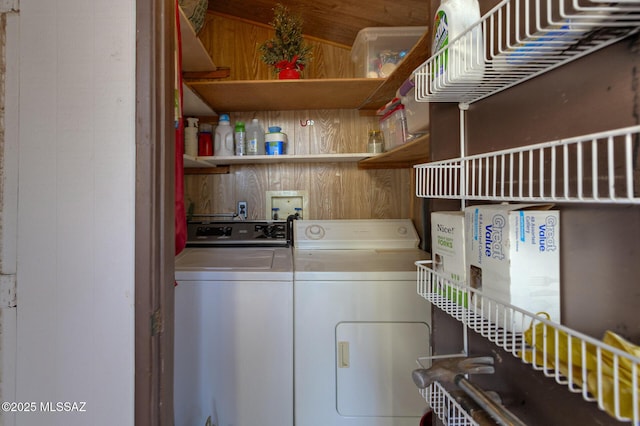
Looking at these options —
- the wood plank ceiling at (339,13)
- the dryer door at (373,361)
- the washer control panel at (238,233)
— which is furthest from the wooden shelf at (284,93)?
the dryer door at (373,361)

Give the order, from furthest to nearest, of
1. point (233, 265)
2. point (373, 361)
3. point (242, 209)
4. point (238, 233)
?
point (242, 209)
point (238, 233)
point (233, 265)
point (373, 361)

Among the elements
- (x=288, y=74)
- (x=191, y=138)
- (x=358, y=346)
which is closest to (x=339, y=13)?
(x=288, y=74)

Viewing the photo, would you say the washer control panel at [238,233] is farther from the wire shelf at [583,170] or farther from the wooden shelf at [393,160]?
the wire shelf at [583,170]

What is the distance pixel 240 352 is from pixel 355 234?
38.8 inches

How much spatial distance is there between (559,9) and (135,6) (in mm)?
840

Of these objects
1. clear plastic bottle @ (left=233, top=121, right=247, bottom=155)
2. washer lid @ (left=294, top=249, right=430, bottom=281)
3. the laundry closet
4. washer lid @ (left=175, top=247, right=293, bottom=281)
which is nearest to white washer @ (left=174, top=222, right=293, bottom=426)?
washer lid @ (left=175, top=247, right=293, bottom=281)

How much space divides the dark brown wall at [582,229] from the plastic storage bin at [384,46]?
45.9 inches

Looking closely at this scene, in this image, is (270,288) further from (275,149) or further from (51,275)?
(275,149)

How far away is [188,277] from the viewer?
1.38 meters

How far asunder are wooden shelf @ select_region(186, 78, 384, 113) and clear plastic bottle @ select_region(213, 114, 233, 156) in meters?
0.15

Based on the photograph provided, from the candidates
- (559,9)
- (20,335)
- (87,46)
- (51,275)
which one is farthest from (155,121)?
(559,9)

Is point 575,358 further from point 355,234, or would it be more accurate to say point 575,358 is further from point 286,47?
point 286,47

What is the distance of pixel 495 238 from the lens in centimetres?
60

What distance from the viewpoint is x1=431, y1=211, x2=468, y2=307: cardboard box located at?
2.38ft
